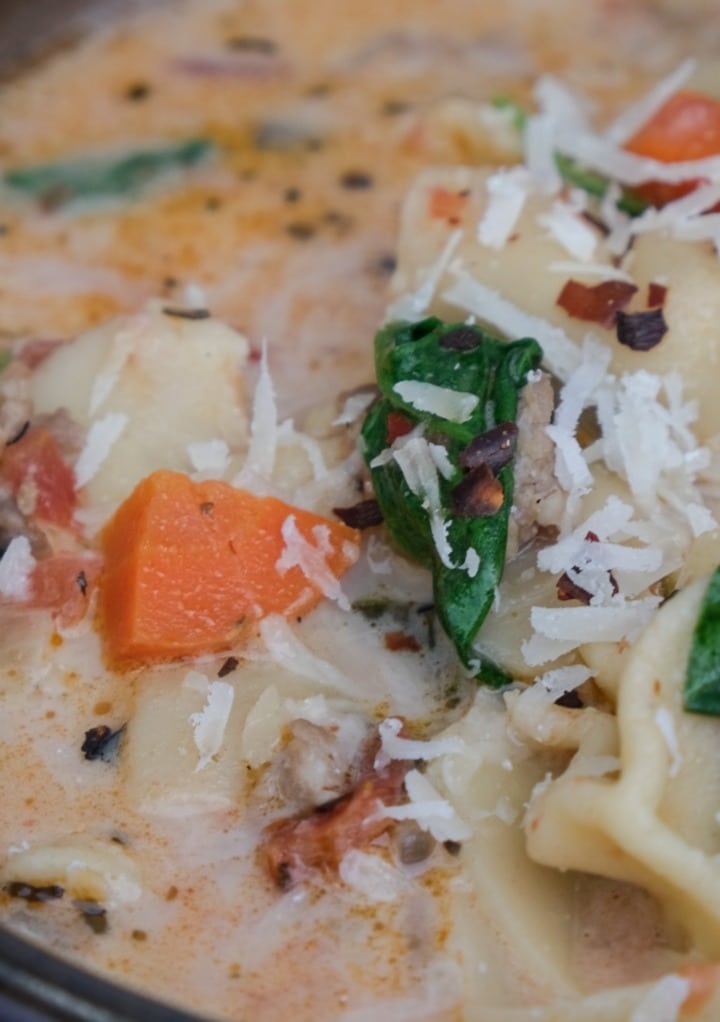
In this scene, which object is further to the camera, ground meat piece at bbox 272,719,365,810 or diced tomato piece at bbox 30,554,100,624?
diced tomato piece at bbox 30,554,100,624

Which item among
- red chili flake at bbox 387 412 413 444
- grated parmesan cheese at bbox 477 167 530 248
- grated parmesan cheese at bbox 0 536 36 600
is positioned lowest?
grated parmesan cheese at bbox 0 536 36 600

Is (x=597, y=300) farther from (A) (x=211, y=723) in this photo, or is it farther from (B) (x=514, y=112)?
(A) (x=211, y=723)

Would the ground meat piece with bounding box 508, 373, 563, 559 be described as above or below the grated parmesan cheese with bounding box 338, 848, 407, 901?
above

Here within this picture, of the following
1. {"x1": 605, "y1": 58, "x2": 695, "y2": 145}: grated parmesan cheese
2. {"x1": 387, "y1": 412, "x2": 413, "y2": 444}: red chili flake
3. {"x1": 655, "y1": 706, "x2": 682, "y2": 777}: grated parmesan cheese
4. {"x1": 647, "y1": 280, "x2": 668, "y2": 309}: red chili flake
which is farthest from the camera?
{"x1": 605, "y1": 58, "x2": 695, "y2": 145}: grated parmesan cheese

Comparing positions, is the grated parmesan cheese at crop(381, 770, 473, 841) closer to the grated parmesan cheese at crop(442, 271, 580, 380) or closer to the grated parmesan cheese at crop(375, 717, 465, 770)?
the grated parmesan cheese at crop(375, 717, 465, 770)

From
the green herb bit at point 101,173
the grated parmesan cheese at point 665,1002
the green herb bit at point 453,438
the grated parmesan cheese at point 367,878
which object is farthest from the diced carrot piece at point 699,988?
the green herb bit at point 101,173

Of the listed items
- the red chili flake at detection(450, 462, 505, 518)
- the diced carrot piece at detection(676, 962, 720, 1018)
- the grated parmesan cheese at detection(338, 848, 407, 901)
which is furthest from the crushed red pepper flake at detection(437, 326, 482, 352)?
the diced carrot piece at detection(676, 962, 720, 1018)

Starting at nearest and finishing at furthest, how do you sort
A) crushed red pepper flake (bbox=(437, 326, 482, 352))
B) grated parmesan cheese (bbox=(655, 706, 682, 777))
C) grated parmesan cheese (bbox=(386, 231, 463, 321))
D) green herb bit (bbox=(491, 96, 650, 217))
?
grated parmesan cheese (bbox=(655, 706, 682, 777)) < crushed red pepper flake (bbox=(437, 326, 482, 352)) < grated parmesan cheese (bbox=(386, 231, 463, 321)) < green herb bit (bbox=(491, 96, 650, 217))

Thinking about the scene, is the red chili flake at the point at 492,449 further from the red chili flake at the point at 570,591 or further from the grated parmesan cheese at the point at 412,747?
the grated parmesan cheese at the point at 412,747
